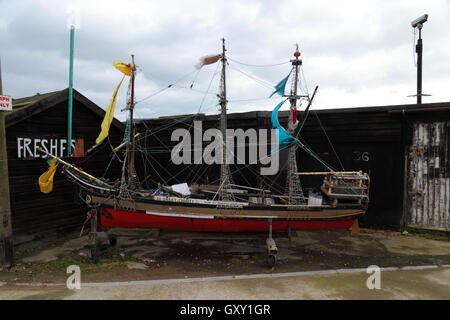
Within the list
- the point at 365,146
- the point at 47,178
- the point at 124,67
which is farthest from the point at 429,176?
the point at 47,178

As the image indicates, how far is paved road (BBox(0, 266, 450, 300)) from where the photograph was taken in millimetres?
7426

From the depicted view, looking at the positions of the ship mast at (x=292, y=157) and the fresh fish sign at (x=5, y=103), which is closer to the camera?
the fresh fish sign at (x=5, y=103)

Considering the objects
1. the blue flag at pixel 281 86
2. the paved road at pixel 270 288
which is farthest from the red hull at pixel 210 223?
the blue flag at pixel 281 86

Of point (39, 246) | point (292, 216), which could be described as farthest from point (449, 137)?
point (39, 246)

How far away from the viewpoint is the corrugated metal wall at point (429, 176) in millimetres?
13594

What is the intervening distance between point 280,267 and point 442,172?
30.9 ft

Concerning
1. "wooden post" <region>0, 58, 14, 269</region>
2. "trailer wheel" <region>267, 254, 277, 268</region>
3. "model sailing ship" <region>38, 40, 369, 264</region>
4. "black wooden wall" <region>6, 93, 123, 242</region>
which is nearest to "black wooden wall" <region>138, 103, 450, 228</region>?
"model sailing ship" <region>38, 40, 369, 264</region>

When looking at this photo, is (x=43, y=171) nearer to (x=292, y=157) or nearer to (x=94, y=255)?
(x=94, y=255)

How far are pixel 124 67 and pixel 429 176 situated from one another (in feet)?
48.1

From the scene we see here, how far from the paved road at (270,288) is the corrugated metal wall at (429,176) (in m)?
5.57

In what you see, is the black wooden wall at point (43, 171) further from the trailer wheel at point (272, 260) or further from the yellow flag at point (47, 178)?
the trailer wheel at point (272, 260)

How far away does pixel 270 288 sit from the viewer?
26.0 feet

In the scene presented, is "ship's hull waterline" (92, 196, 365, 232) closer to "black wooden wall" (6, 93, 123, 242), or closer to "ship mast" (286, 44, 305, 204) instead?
"ship mast" (286, 44, 305, 204)

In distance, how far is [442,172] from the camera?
13.6 m
